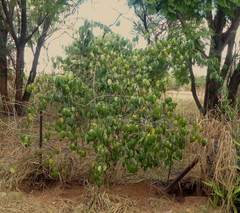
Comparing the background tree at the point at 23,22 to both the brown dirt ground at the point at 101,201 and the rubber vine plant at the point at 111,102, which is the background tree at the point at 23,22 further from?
the rubber vine plant at the point at 111,102

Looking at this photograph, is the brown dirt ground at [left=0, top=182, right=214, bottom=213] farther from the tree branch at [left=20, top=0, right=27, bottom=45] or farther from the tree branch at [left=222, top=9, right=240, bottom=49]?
the tree branch at [left=20, top=0, right=27, bottom=45]

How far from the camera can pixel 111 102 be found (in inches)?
138

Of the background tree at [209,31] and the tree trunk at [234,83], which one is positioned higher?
the background tree at [209,31]

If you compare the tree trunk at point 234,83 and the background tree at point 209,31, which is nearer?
the background tree at point 209,31

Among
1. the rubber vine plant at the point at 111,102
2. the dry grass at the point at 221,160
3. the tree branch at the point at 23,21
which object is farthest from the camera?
the tree branch at the point at 23,21

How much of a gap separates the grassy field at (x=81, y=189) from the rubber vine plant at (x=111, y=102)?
49 centimetres

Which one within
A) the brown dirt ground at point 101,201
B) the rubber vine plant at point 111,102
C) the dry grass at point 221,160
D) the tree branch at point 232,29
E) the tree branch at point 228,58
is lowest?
the brown dirt ground at point 101,201

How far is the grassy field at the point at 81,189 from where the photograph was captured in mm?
3688

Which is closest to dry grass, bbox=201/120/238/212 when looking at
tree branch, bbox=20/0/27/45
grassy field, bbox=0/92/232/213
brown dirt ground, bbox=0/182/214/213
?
grassy field, bbox=0/92/232/213

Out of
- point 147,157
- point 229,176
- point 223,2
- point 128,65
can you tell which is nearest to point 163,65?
point 128,65

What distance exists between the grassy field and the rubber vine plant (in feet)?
1.60

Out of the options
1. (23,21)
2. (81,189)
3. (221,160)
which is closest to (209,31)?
(221,160)

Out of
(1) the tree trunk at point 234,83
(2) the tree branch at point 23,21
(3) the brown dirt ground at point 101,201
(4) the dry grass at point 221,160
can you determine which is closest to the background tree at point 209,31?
(1) the tree trunk at point 234,83

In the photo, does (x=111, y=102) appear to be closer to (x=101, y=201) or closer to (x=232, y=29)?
(x=101, y=201)
